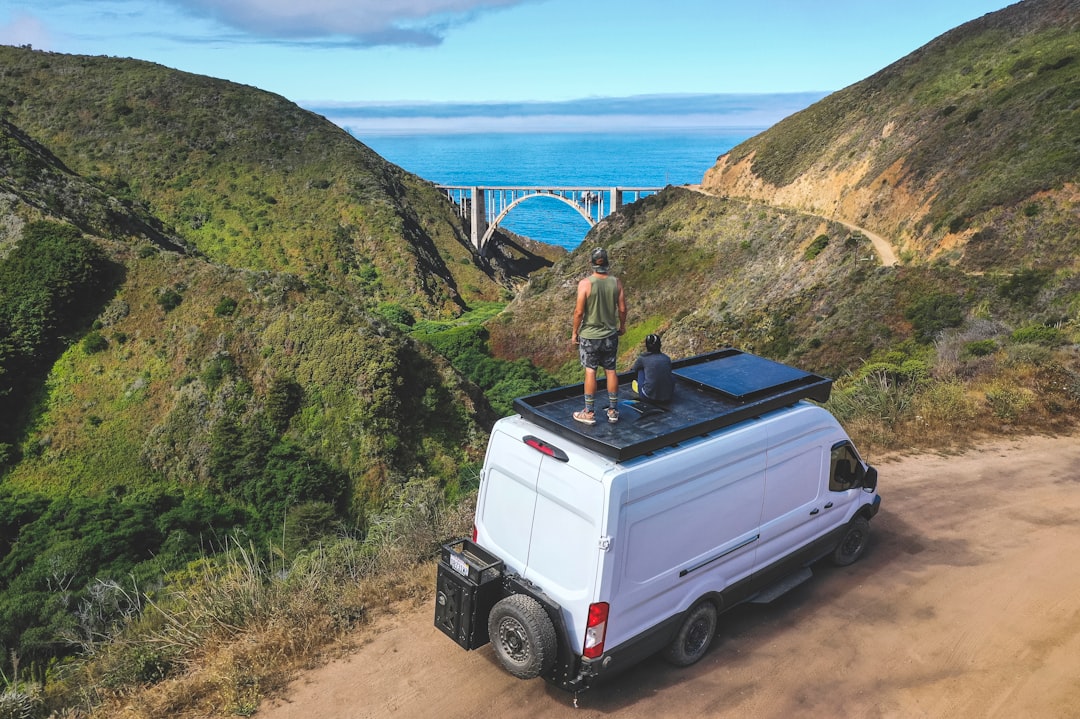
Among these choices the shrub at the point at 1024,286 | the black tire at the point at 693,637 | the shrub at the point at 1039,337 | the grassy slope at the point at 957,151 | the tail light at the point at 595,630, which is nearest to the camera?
the tail light at the point at 595,630

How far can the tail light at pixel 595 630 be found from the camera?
6.44 m

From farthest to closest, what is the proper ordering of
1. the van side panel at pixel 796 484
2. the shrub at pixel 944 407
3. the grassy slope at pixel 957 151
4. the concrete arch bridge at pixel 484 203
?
the concrete arch bridge at pixel 484 203
the grassy slope at pixel 957 151
the shrub at pixel 944 407
the van side panel at pixel 796 484

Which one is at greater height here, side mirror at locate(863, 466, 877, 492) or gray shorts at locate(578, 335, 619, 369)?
gray shorts at locate(578, 335, 619, 369)

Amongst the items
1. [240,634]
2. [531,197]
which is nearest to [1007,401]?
[240,634]

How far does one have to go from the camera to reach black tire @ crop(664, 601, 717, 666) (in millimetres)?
7379

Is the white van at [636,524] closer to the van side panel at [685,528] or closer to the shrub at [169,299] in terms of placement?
the van side panel at [685,528]

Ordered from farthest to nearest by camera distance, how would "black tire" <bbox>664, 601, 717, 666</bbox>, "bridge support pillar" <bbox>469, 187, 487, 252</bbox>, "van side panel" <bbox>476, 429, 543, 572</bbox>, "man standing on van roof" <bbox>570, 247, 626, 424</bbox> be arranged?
"bridge support pillar" <bbox>469, 187, 487, 252</bbox> < "man standing on van roof" <bbox>570, 247, 626, 424</bbox> < "black tire" <bbox>664, 601, 717, 666</bbox> < "van side panel" <bbox>476, 429, 543, 572</bbox>

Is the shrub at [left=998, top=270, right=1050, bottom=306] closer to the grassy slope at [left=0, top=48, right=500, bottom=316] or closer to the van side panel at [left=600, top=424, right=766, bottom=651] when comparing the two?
the van side panel at [left=600, top=424, right=766, bottom=651]

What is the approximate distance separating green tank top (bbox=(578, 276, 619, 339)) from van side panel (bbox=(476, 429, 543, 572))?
1.85 meters

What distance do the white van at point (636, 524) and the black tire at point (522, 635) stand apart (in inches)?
0.6

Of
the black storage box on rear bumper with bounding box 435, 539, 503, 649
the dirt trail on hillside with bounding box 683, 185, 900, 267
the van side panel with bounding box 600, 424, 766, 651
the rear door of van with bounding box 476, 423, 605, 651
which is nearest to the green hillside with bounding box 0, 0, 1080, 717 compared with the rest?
the dirt trail on hillside with bounding box 683, 185, 900, 267

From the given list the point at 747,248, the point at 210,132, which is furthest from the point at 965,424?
the point at 210,132

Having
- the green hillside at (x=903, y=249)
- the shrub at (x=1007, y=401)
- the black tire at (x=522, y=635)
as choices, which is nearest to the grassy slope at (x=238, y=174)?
the green hillside at (x=903, y=249)

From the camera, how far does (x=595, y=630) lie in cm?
650
